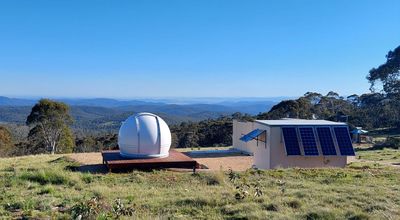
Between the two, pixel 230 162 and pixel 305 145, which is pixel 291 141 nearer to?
pixel 305 145

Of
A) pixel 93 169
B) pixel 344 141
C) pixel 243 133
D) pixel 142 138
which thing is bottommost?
pixel 93 169

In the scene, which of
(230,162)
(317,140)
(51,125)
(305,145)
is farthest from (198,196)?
(51,125)

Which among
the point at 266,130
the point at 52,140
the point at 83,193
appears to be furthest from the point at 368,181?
the point at 52,140

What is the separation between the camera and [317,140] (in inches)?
688

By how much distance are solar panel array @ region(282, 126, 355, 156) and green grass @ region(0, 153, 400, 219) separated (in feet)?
12.4

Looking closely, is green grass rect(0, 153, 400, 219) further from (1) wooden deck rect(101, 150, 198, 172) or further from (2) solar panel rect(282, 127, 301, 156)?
(2) solar panel rect(282, 127, 301, 156)

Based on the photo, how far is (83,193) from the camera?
950cm

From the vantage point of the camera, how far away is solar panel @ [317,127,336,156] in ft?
56.4

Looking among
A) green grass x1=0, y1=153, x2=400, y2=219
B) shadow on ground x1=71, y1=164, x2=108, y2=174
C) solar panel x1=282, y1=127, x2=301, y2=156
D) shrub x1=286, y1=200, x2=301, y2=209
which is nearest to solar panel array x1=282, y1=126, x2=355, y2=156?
solar panel x1=282, y1=127, x2=301, y2=156

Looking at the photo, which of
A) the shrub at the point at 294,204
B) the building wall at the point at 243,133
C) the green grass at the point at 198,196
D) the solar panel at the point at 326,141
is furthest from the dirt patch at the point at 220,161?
the shrub at the point at 294,204

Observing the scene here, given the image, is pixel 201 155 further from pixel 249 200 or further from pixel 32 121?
pixel 32 121

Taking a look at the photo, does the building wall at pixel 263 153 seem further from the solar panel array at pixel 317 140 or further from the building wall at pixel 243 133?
the building wall at pixel 243 133

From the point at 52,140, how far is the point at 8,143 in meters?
4.03

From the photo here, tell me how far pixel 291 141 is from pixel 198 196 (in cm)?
944
